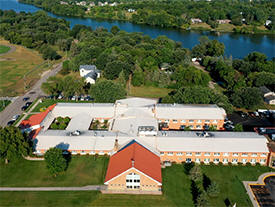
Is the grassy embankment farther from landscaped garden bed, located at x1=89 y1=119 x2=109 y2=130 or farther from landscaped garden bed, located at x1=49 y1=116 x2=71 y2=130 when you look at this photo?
landscaped garden bed, located at x1=49 y1=116 x2=71 y2=130

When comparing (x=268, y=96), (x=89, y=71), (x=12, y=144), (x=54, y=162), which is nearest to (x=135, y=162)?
(x=54, y=162)

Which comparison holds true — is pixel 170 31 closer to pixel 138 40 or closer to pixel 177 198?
pixel 138 40

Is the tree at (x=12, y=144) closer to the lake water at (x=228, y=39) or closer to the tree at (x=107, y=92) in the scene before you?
the tree at (x=107, y=92)

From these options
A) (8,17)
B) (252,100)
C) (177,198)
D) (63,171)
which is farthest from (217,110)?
(8,17)

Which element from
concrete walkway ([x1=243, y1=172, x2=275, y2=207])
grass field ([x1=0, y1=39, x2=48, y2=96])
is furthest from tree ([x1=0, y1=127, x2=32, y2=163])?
concrete walkway ([x1=243, y1=172, x2=275, y2=207])

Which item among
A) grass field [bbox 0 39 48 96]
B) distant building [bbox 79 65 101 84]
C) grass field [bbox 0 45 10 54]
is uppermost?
distant building [bbox 79 65 101 84]
